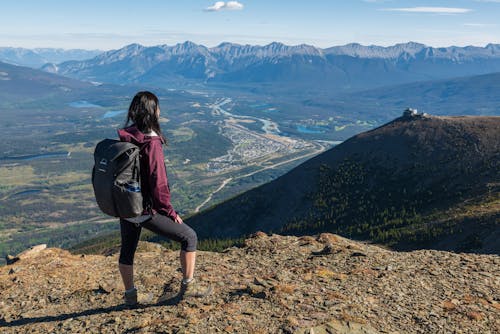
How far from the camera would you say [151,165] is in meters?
9.98

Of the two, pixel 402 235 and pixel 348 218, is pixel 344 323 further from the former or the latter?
pixel 348 218

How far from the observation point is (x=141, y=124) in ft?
34.2

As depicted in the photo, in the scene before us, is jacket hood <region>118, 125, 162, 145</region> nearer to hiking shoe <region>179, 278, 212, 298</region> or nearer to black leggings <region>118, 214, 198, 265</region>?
black leggings <region>118, 214, 198, 265</region>

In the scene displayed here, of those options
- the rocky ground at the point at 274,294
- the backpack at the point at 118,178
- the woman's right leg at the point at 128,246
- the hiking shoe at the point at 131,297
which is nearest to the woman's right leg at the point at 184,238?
the rocky ground at the point at 274,294

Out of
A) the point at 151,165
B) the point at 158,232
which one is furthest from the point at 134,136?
the point at 158,232

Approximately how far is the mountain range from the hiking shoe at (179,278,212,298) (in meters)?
37.4

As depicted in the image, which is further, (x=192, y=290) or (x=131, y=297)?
(x=192, y=290)

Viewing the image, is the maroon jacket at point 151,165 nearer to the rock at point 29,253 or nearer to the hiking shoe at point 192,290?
the hiking shoe at point 192,290

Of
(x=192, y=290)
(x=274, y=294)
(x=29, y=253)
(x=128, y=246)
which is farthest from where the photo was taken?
(x=29, y=253)

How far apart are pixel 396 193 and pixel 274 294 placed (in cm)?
8434

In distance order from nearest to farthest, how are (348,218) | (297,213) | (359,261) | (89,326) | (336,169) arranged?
(89,326)
(359,261)
(348,218)
(297,213)
(336,169)

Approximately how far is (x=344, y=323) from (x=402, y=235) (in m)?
49.8

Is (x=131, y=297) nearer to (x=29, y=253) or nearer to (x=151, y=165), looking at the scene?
(x=151, y=165)

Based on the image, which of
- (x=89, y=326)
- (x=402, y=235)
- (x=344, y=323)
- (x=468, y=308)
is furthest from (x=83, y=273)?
(x=402, y=235)
